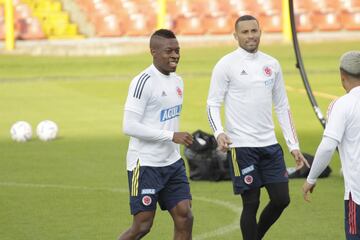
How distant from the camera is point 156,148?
31.9 ft

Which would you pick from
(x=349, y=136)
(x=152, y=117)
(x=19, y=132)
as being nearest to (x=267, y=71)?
(x=152, y=117)

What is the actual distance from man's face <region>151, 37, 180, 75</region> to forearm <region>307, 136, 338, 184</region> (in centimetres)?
176

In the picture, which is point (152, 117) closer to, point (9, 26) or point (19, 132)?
point (19, 132)

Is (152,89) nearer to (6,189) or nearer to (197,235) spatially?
(197,235)

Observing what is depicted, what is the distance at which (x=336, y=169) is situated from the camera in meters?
16.5

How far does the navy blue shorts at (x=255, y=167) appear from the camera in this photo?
10781mm

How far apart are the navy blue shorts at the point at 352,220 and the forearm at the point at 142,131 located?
1752 mm


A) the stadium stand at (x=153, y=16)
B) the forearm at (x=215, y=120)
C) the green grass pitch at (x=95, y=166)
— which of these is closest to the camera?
the forearm at (x=215, y=120)

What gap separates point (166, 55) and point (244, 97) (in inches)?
52.0

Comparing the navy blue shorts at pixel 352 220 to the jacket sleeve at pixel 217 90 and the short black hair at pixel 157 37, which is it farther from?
the jacket sleeve at pixel 217 90

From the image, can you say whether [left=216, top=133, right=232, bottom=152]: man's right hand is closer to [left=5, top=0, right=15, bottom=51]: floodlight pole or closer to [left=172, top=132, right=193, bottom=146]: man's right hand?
[left=172, top=132, right=193, bottom=146]: man's right hand

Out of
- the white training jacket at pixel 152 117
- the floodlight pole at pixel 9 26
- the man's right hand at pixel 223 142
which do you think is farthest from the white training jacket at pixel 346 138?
the floodlight pole at pixel 9 26

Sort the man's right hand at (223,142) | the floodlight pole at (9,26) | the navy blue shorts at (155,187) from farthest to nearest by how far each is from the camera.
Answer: the floodlight pole at (9,26)
the man's right hand at (223,142)
the navy blue shorts at (155,187)

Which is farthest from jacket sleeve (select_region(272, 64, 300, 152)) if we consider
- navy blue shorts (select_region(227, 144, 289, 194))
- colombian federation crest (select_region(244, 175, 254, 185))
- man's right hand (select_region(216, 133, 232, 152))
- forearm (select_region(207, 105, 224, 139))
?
man's right hand (select_region(216, 133, 232, 152))
